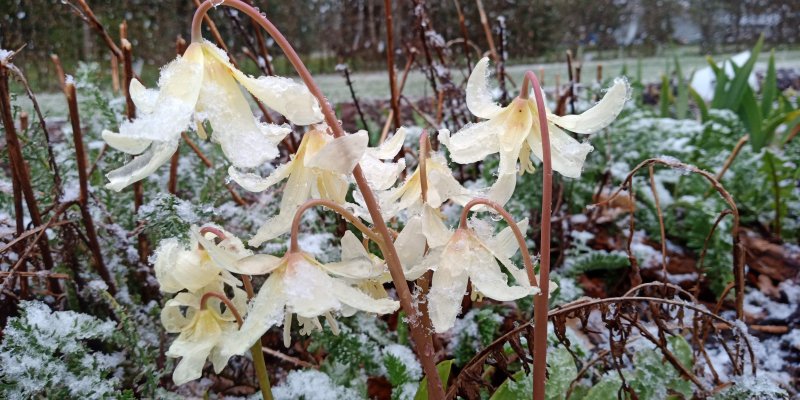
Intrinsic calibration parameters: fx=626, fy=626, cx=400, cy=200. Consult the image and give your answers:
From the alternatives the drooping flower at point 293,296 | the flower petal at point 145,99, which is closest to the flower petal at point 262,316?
the drooping flower at point 293,296

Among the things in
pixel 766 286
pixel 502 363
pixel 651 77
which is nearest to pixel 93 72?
pixel 502 363

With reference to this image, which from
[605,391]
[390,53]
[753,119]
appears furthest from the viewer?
[753,119]

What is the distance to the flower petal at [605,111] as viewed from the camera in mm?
775

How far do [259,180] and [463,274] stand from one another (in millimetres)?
288

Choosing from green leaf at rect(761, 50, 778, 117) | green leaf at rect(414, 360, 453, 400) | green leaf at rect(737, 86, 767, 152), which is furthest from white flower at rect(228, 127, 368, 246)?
green leaf at rect(761, 50, 778, 117)

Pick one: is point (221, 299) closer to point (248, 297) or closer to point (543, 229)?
point (248, 297)

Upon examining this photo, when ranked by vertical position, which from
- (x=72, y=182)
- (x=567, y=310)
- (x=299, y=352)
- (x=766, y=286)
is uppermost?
(x=72, y=182)

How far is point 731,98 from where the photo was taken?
10.3 ft

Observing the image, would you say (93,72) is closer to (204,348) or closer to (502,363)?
(204,348)

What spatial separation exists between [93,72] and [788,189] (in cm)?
261

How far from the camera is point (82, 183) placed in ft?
4.39

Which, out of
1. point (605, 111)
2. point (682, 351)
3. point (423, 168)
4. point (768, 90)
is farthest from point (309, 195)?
point (768, 90)

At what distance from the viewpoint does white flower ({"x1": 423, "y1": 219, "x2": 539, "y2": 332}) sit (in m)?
0.74

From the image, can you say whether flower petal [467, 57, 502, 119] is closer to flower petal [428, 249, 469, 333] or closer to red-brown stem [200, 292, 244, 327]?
flower petal [428, 249, 469, 333]
